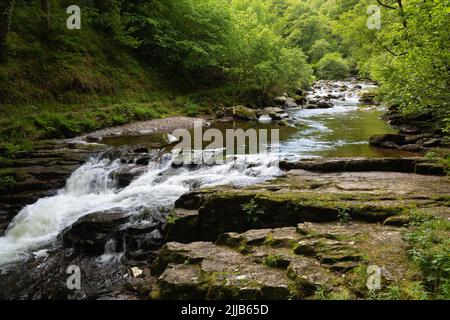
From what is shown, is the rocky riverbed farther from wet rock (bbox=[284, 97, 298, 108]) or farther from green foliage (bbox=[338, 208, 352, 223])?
wet rock (bbox=[284, 97, 298, 108])

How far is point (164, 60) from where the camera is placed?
26.2 metres

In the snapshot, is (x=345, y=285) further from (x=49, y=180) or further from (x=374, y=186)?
(x=49, y=180)

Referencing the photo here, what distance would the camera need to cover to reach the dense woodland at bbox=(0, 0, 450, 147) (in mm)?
10289

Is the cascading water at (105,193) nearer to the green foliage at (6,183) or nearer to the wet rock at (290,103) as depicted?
the green foliage at (6,183)

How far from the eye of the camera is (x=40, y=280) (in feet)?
22.5

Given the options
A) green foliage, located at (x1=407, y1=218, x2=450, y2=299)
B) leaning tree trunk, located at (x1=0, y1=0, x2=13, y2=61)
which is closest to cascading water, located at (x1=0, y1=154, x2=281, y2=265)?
green foliage, located at (x1=407, y1=218, x2=450, y2=299)

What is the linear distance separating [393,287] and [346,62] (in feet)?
188

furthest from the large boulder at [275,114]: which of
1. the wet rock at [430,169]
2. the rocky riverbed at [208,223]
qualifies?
the wet rock at [430,169]

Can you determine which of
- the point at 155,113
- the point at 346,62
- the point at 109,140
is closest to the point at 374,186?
the point at 109,140

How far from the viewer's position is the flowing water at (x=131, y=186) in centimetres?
868

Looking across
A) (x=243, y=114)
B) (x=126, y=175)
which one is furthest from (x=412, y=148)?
(x=243, y=114)

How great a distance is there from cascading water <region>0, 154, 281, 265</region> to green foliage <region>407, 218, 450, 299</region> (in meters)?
5.16

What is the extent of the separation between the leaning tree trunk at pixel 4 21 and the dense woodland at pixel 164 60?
0.04 meters

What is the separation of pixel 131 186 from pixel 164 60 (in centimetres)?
1784
